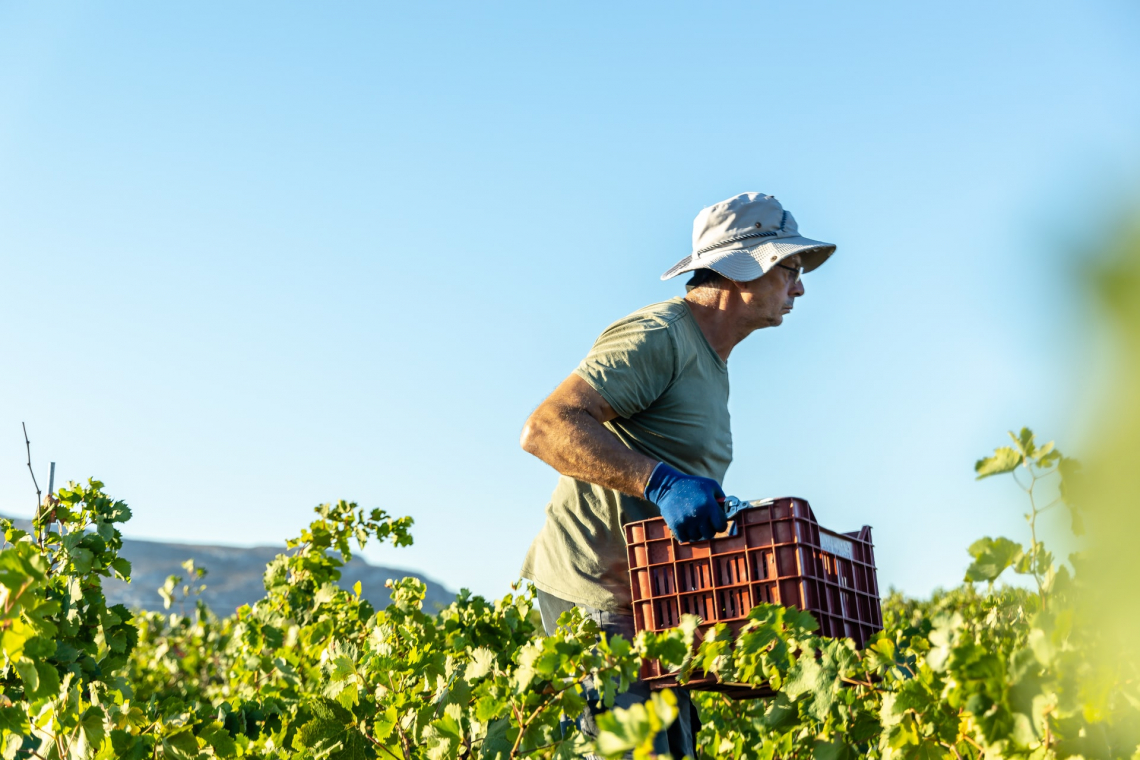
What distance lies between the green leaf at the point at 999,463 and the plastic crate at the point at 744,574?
707mm

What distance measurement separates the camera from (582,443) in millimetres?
2553

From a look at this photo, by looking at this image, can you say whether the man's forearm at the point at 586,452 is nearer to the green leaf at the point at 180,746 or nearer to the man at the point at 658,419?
the man at the point at 658,419

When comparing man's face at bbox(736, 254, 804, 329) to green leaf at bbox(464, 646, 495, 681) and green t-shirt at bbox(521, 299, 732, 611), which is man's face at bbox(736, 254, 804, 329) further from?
green leaf at bbox(464, 646, 495, 681)

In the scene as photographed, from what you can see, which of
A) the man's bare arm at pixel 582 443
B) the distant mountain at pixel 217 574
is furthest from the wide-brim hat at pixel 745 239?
the distant mountain at pixel 217 574

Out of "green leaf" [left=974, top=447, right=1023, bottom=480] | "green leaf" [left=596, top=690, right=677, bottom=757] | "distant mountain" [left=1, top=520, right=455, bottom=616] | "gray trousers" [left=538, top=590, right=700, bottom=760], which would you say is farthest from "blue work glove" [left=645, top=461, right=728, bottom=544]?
"distant mountain" [left=1, top=520, right=455, bottom=616]

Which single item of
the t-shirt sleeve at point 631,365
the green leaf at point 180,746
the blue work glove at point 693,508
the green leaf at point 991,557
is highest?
the t-shirt sleeve at point 631,365

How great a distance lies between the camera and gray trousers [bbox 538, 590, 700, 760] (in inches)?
103

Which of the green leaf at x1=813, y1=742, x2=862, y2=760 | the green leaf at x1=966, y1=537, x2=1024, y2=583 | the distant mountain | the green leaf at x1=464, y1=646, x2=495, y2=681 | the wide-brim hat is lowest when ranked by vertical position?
the green leaf at x1=813, y1=742, x2=862, y2=760

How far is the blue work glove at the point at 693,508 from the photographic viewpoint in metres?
2.31

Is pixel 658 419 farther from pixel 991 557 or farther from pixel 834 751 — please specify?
pixel 991 557

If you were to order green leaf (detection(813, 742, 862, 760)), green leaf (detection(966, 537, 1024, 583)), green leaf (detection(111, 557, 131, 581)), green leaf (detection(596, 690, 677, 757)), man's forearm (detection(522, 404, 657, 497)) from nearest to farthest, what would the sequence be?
green leaf (detection(596, 690, 677, 757))
green leaf (detection(966, 537, 1024, 583))
green leaf (detection(813, 742, 862, 760))
man's forearm (detection(522, 404, 657, 497))
green leaf (detection(111, 557, 131, 581))

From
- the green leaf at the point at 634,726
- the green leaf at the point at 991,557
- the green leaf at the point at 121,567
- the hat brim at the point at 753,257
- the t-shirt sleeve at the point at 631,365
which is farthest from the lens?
the hat brim at the point at 753,257

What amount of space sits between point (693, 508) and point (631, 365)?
1.81 feet

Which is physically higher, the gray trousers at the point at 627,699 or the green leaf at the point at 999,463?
the green leaf at the point at 999,463
